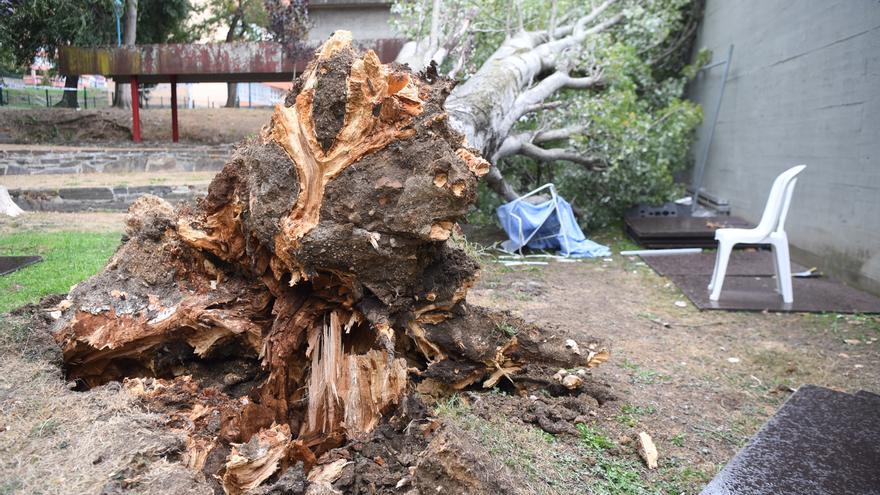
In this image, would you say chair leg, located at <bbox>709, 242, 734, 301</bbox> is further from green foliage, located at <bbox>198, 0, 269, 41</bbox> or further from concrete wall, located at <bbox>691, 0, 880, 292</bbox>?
green foliage, located at <bbox>198, 0, 269, 41</bbox>

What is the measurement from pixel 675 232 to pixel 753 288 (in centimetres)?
204

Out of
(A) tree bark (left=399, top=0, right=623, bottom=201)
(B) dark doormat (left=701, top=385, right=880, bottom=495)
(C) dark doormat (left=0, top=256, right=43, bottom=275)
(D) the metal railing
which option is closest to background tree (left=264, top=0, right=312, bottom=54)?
(A) tree bark (left=399, top=0, right=623, bottom=201)

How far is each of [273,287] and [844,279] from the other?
6.03 m

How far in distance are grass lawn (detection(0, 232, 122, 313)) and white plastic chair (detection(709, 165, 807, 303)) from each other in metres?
5.28

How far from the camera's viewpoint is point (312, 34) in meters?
16.3

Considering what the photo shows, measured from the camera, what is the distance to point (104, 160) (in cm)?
1142

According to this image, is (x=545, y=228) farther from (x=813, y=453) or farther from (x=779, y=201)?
(x=813, y=453)

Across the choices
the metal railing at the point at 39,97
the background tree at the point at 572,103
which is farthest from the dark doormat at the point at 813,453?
the metal railing at the point at 39,97

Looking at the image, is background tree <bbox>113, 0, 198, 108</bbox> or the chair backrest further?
background tree <bbox>113, 0, 198, 108</bbox>

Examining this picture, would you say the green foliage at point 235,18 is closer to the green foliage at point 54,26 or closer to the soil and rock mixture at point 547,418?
the green foliage at point 54,26

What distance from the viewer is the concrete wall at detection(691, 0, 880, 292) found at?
5.87 m

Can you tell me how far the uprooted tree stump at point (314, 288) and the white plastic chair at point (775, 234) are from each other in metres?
2.95

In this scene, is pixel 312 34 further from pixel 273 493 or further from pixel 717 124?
pixel 273 493

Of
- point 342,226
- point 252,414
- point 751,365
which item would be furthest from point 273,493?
point 751,365
